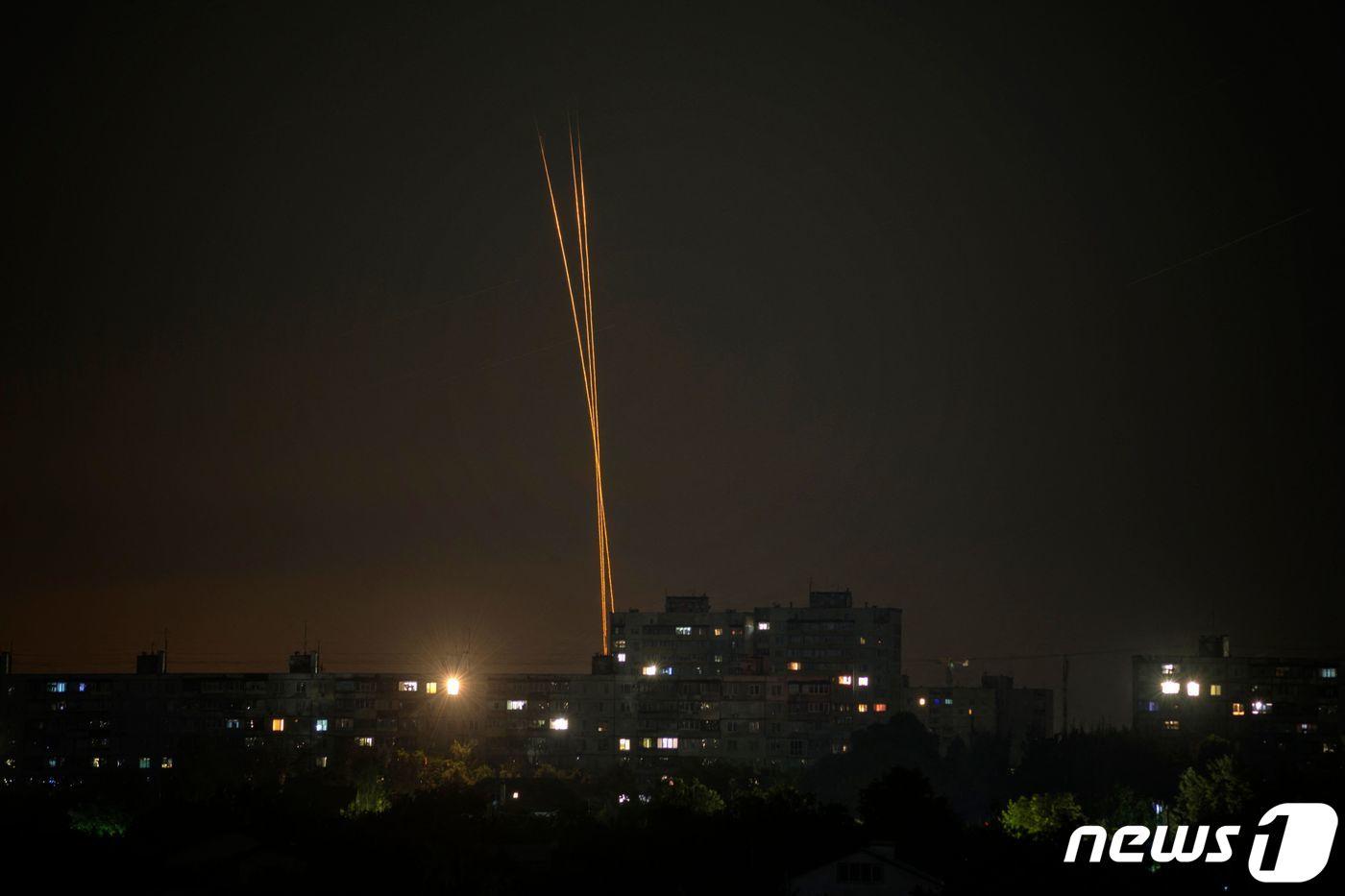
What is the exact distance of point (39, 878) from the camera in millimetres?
86812

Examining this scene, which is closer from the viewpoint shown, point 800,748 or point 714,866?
point 714,866

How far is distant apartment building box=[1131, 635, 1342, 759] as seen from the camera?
169 meters

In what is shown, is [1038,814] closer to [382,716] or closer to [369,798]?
[369,798]

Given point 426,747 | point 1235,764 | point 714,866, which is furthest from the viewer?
point 426,747

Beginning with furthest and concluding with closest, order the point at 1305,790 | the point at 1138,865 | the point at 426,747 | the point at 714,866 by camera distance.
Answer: the point at 426,747
the point at 1305,790
the point at 714,866
the point at 1138,865

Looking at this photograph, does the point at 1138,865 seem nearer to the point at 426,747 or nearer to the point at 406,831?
the point at 406,831

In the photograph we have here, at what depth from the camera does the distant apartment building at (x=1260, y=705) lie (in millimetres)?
169125

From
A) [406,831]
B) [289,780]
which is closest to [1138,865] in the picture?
[406,831]

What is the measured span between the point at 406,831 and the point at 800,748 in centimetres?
9062

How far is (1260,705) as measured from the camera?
170m
